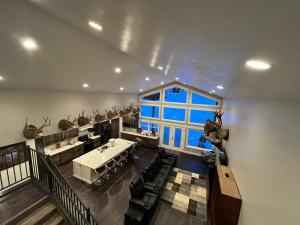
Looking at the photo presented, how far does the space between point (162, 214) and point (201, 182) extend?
8.92ft

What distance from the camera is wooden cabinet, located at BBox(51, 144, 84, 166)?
6.68 m

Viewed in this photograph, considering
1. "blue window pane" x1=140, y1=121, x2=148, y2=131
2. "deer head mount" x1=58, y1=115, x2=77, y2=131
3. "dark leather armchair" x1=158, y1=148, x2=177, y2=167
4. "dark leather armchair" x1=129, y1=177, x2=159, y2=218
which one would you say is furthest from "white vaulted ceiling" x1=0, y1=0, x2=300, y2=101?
"blue window pane" x1=140, y1=121, x2=148, y2=131

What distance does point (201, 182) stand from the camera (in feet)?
21.9

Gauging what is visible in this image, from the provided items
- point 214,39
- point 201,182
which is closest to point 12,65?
point 214,39

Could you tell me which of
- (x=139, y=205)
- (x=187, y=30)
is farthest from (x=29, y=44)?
(x=139, y=205)

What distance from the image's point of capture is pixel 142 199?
4.48 metres

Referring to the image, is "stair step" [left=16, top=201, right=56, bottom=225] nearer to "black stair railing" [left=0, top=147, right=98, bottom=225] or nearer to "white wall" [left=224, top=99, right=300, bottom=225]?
"black stair railing" [left=0, top=147, right=98, bottom=225]

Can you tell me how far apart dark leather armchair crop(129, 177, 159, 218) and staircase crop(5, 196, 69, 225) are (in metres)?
1.78

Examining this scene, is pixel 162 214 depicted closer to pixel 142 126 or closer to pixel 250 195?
pixel 250 195

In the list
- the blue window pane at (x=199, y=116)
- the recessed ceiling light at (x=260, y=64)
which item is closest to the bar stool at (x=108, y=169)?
the blue window pane at (x=199, y=116)

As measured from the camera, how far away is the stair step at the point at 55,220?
3.31 meters

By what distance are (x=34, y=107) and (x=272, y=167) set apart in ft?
22.8

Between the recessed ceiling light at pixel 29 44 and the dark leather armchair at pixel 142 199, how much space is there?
13.8ft

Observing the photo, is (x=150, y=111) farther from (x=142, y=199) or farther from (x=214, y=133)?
(x=142, y=199)
